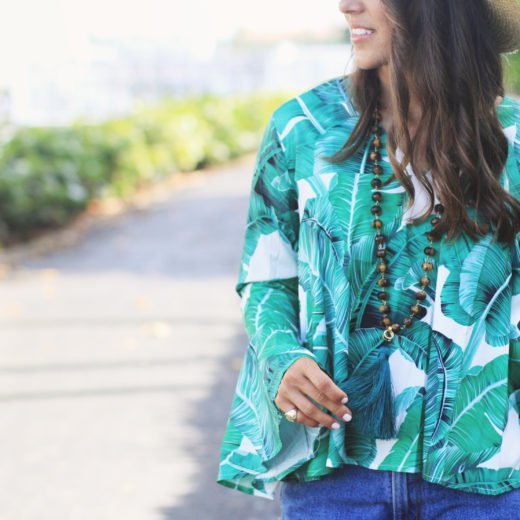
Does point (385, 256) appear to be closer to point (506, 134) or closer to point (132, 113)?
point (506, 134)

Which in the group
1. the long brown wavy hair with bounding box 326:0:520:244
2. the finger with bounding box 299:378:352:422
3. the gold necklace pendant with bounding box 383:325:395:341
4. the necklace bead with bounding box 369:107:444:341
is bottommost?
the finger with bounding box 299:378:352:422

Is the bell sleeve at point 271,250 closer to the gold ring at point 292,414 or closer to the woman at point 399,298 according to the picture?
the woman at point 399,298

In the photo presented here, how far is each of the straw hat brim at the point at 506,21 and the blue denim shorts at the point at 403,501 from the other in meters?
0.85

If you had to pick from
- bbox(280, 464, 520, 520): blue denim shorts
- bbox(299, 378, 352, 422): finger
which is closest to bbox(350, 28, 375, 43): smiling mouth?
bbox(299, 378, 352, 422): finger

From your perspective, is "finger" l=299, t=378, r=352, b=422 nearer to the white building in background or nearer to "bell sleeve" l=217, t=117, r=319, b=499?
"bell sleeve" l=217, t=117, r=319, b=499

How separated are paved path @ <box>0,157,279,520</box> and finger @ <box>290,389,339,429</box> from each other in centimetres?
277

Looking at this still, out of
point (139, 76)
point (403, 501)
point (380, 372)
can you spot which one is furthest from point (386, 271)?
point (139, 76)

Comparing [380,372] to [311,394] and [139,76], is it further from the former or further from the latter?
[139,76]

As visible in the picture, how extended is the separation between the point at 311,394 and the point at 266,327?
185 mm

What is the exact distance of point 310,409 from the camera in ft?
5.62

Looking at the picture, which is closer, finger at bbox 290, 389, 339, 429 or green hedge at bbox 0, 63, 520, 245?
finger at bbox 290, 389, 339, 429

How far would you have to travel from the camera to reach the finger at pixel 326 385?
1.70 meters

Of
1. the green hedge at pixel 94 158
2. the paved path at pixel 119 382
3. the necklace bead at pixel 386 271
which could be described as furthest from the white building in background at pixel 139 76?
the necklace bead at pixel 386 271

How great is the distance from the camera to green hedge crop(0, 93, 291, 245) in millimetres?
11547
